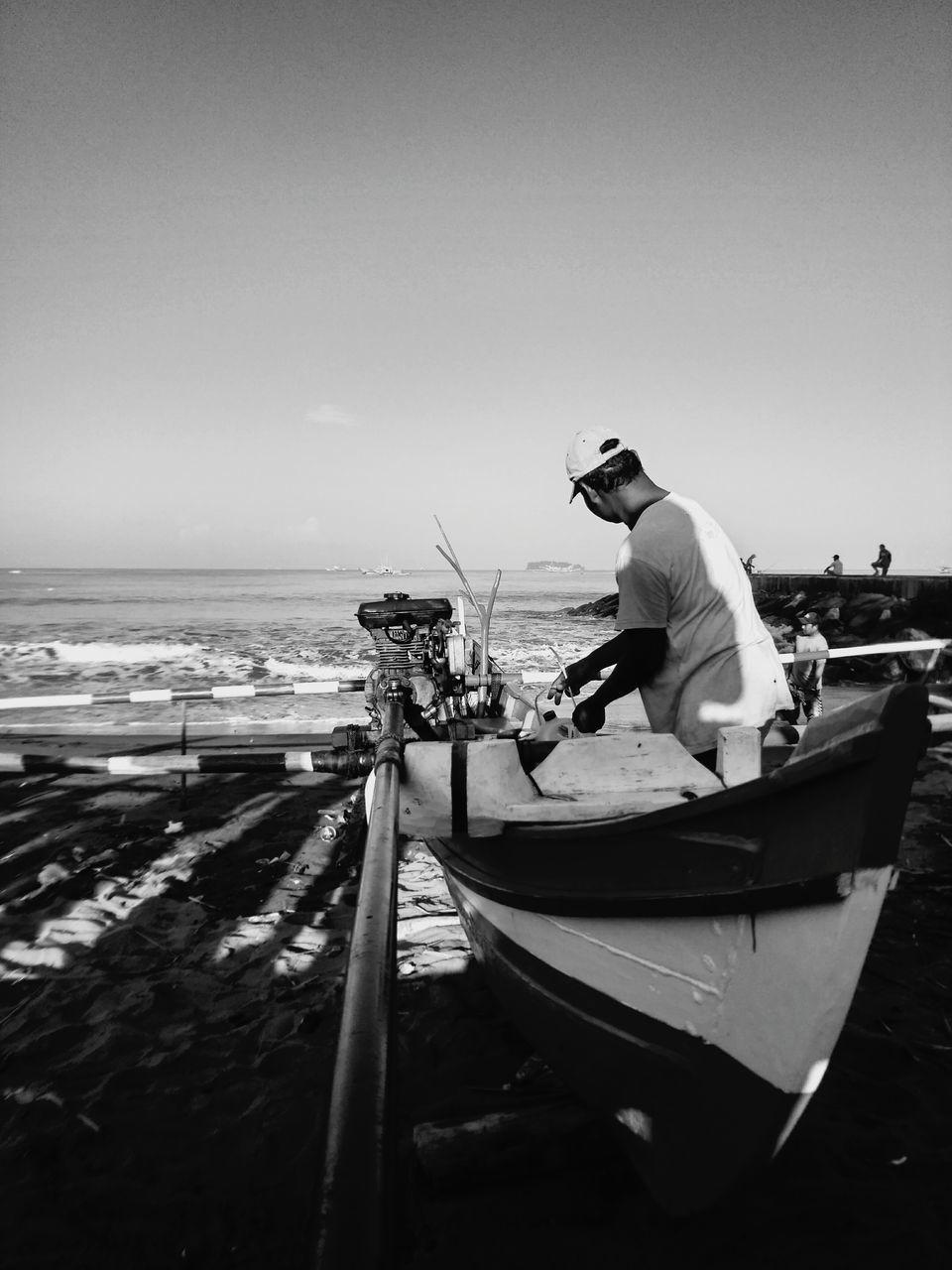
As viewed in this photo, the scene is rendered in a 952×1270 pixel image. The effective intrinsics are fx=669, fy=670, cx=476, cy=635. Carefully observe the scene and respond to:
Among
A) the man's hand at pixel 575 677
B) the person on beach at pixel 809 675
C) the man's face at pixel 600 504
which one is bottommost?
the person on beach at pixel 809 675

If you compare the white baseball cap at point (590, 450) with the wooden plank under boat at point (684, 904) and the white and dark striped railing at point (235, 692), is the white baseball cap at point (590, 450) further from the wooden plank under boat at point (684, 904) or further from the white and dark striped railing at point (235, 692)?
the white and dark striped railing at point (235, 692)

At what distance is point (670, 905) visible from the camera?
80.8 inches

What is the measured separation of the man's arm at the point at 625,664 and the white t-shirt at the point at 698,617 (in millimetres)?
46

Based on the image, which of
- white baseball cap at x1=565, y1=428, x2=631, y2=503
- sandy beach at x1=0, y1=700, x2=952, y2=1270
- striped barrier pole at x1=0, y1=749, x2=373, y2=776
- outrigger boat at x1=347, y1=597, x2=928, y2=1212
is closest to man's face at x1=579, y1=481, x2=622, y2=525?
white baseball cap at x1=565, y1=428, x2=631, y2=503

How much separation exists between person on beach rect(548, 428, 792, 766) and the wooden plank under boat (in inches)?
16.6

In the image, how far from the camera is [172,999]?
3729mm

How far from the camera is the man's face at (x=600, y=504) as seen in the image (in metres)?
3.03

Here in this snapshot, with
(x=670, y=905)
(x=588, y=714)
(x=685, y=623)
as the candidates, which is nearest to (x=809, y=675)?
(x=588, y=714)

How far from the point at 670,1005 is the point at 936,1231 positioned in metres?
1.28

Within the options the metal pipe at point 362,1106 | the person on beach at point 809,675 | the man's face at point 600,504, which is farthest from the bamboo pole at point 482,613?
the person on beach at point 809,675

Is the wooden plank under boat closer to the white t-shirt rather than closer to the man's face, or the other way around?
the white t-shirt

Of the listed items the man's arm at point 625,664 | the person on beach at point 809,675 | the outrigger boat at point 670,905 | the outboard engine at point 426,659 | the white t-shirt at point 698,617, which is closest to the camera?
the outrigger boat at point 670,905

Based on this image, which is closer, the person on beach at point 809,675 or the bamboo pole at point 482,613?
the bamboo pole at point 482,613

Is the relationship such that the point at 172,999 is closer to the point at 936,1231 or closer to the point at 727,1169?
the point at 727,1169
